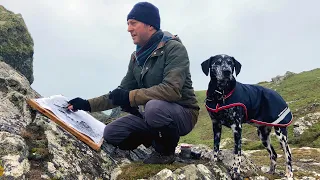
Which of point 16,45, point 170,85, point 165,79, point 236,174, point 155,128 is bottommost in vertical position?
point 236,174

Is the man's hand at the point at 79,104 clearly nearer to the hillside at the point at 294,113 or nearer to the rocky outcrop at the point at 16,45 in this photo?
the hillside at the point at 294,113

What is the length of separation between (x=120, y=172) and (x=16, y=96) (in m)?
3.73

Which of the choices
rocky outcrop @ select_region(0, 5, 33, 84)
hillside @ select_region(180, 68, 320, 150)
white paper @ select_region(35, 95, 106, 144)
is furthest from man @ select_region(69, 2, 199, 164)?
rocky outcrop @ select_region(0, 5, 33, 84)

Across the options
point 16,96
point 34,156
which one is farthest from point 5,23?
point 34,156

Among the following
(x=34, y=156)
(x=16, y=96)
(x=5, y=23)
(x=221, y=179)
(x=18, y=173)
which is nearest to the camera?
(x=18, y=173)

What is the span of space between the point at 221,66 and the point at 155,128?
8.65 ft

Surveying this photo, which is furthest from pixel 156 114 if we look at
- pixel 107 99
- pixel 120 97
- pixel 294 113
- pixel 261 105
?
pixel 294 113

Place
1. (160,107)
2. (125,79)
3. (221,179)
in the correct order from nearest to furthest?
1. (160,107)
2. (221,179)
3. (125,79)

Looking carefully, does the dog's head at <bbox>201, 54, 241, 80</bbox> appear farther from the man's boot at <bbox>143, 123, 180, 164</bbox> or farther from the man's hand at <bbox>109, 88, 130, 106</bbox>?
the man's hand at <bbox>109, 88, 130, 106</bbox>

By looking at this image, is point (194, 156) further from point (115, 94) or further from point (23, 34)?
point (23, 34)

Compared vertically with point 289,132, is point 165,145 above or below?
above

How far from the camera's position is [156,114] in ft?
25.9

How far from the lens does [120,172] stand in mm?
8242

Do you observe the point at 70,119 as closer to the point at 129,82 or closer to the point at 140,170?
the point at 129,82
